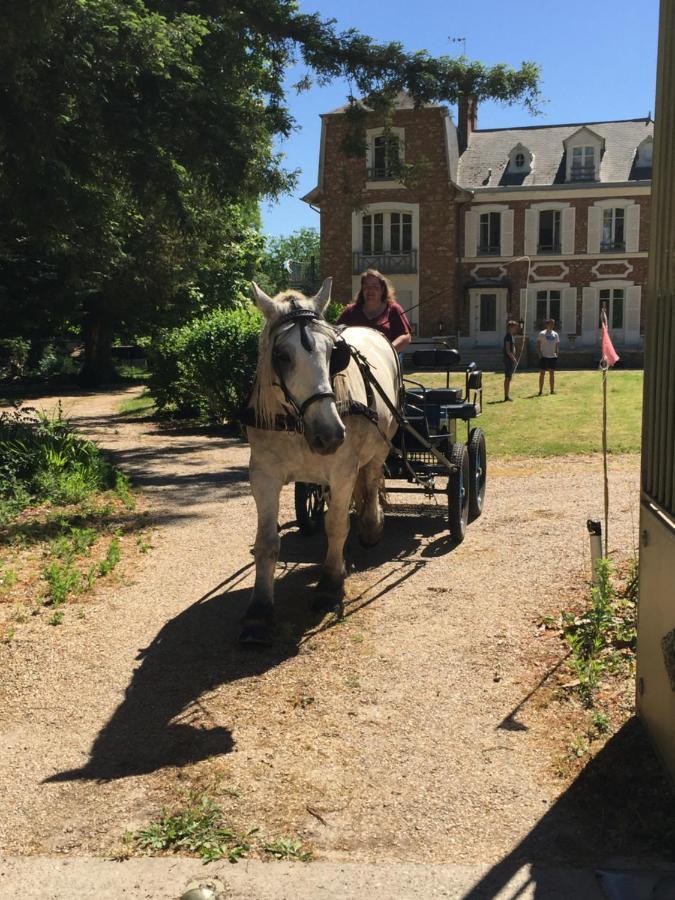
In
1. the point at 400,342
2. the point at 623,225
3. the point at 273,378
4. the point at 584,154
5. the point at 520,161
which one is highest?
the point at 584,154

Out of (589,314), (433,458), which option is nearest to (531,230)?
(589,314)

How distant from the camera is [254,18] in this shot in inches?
477

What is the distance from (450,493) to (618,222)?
1319 inches

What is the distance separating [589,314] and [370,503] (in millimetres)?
33140

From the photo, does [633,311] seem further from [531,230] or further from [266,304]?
[266,304]

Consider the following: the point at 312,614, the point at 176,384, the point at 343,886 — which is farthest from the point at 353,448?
the point at 176,384

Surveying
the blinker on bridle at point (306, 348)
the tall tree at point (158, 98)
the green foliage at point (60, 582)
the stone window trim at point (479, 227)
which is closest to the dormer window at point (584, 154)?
the stone window trim at point (479, 227)

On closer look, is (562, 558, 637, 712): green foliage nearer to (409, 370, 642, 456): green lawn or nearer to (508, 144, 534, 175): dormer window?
(409, 370, 642, 456): green lawn

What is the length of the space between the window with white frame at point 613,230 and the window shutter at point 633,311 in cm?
194

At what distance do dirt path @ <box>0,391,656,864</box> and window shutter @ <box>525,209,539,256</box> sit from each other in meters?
32.1

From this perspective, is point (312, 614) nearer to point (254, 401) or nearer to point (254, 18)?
point (254, 401)

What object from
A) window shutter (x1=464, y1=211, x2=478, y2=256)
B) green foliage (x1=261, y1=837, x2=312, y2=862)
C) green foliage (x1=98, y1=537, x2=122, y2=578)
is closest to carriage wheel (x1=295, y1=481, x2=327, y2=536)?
green foliage (x1=98, y1=537, x2=122, y2=578)

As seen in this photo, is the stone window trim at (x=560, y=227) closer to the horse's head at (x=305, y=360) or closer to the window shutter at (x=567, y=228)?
the window shutter at (x=567, y=228)

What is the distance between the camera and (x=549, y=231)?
3778 centimetres
